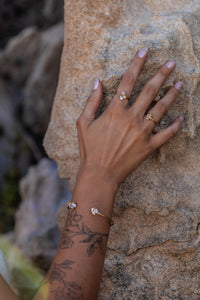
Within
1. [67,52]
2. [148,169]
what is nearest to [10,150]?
[67,52]

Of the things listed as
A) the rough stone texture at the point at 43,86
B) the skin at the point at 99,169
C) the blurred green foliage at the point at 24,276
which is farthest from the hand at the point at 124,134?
the rough stone texture at the point at 43,86

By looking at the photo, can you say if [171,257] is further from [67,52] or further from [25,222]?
[25,222]

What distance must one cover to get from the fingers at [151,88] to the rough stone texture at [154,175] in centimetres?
8

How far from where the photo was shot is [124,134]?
1.27 meters

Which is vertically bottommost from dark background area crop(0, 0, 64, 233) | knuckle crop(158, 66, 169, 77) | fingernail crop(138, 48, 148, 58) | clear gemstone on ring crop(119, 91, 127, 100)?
clear gemstone on ring crop(119, 91, 127, 100)

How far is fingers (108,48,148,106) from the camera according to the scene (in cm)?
129

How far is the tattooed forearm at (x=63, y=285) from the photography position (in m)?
1.13

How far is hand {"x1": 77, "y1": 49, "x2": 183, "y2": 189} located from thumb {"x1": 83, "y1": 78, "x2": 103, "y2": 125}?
34mm

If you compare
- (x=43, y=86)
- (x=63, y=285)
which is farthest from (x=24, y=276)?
(x=43, y=86)

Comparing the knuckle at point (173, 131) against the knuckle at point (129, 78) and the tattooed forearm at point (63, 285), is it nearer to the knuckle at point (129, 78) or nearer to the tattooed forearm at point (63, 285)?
the knuckle at point (129, 78)

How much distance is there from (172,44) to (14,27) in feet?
12.8

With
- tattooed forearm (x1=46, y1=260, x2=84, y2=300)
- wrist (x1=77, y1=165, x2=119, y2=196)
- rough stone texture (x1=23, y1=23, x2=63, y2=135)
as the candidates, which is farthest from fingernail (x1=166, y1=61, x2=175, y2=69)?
rough stone texture (x1=23, y1=23, x2=63, y2=135)

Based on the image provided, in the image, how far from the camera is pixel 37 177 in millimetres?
3195

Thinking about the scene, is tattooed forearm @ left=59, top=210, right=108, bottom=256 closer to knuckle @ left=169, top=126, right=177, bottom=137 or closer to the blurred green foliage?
knuckle @ left=169, top=126, right=177, bottom=137
